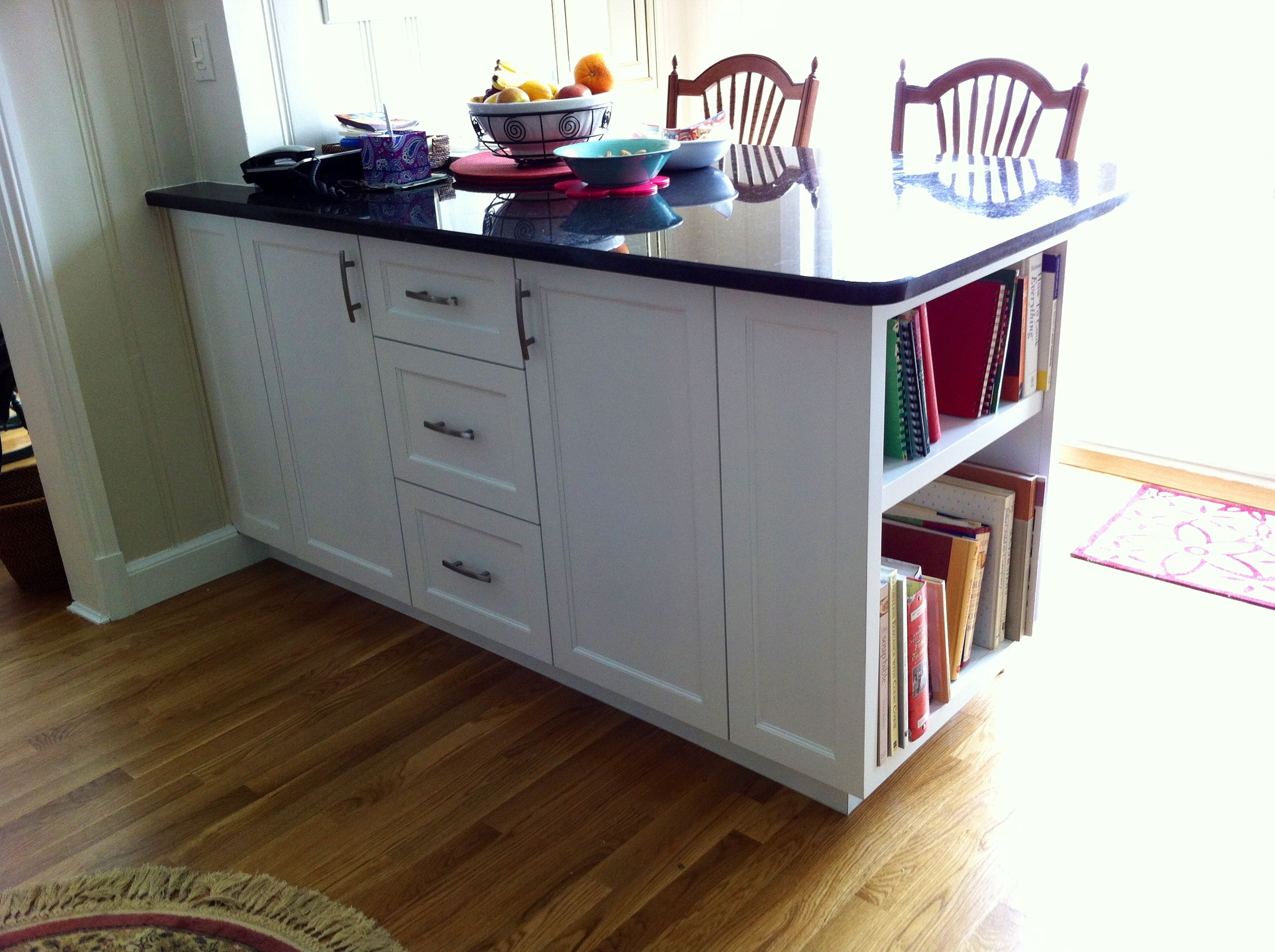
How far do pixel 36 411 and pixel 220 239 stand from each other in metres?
0.54

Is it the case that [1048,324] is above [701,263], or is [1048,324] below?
below

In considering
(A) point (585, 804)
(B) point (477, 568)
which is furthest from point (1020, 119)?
(A) point (585, 804)

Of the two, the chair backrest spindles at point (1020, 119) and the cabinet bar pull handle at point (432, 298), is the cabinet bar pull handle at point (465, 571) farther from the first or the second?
the chair backrest spindles at point (1020, 119)

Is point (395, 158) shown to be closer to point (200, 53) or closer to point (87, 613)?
point (200, 53)

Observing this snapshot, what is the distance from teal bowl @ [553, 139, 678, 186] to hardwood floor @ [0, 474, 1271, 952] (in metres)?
0.95

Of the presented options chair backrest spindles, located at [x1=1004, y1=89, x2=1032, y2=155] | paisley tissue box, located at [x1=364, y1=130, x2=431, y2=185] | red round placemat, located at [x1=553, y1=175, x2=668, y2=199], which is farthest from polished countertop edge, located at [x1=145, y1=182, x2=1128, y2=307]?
chair backrest spindles, located at [x1=1004, y1=89, x2=1032, y2=155]

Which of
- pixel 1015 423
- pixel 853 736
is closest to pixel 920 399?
pixel 1015 423

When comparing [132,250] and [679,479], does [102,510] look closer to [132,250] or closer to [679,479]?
[132,250]

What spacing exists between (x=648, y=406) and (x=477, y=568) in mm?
602

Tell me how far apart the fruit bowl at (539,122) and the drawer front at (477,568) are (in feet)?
2.29

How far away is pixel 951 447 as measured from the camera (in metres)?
1.70

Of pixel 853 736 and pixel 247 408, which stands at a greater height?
pixel 247 408

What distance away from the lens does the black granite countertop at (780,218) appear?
4.74 ft

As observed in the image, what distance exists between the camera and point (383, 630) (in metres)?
2.40
